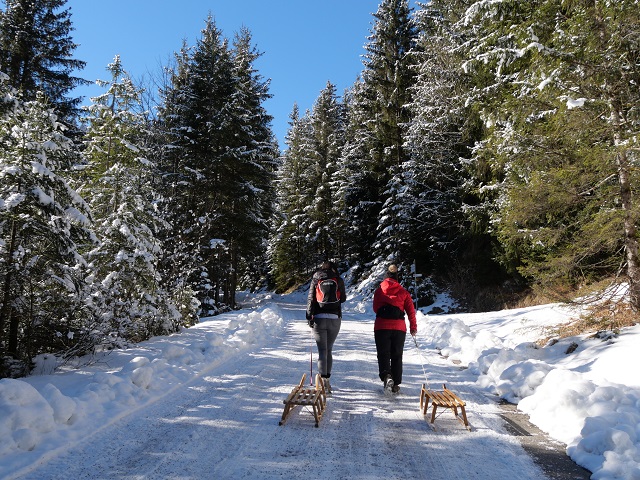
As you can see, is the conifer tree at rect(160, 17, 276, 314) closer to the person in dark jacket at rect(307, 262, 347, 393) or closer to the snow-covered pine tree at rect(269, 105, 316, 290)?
the person in dark jacket at rect(307, 262, 347, 393)

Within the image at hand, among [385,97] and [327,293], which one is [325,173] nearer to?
[385,97]

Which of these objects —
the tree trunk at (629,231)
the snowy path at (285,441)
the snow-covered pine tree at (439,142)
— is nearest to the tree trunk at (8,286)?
the snowy path at (285,441)

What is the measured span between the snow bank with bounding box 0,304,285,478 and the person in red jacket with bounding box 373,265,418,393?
3.21m

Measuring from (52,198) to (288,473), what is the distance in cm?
546

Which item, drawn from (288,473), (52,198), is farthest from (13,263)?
(288,473)

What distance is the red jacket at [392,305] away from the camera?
240 inches

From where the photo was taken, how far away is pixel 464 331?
34.4 ft

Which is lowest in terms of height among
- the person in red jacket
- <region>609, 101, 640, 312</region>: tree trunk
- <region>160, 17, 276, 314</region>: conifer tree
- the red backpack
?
the person in red jacket

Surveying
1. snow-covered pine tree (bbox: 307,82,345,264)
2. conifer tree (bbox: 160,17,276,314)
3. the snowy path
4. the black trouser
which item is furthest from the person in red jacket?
snow-covered pine tree (bbox: 307,82,345,264)

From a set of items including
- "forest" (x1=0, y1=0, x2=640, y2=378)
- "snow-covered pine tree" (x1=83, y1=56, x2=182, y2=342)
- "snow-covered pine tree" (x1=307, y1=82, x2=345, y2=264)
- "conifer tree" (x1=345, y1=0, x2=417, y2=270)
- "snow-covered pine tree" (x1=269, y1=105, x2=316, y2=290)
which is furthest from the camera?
"snow-covered pine tree" (x1=269, y1=105, x2=316, y2=290)

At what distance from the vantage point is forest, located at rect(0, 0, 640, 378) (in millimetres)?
6637

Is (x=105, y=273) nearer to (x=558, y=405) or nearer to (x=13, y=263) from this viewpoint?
(x=13, y=263)

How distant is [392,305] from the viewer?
6168 mm

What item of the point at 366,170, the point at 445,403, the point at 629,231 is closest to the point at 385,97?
the point at 366,170
